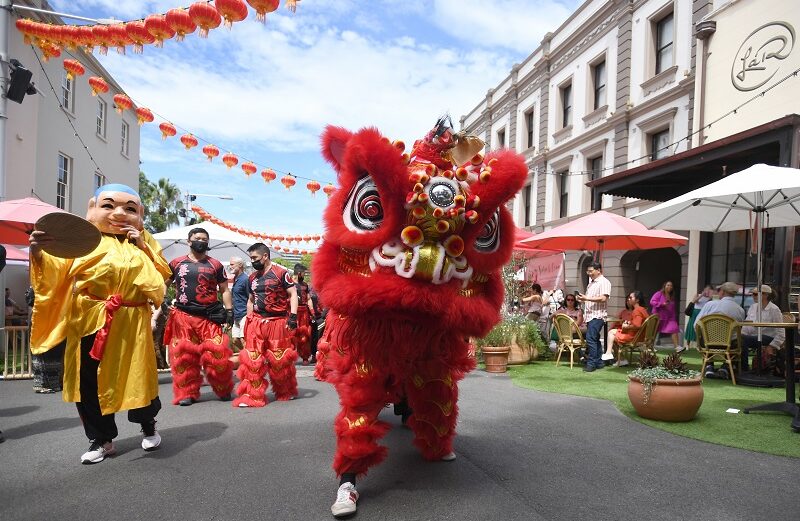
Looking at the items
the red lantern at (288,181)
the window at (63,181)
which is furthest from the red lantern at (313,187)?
the window at (63,181)

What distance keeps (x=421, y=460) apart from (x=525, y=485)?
2.40ft

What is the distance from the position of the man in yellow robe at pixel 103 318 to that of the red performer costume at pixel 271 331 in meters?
1.89

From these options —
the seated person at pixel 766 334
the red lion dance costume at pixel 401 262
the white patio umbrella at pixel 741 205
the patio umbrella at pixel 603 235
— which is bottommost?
the seated person at pixel 766 334

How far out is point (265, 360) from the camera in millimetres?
5371

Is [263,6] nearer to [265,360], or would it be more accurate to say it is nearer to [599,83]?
[265,360]

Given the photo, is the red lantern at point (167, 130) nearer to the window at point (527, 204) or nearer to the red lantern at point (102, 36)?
the red lantern at point (102, 36)

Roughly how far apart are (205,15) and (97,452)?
5.02m

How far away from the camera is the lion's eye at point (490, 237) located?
275 cm

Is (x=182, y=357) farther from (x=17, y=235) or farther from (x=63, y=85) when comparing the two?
(x=63, y=85)

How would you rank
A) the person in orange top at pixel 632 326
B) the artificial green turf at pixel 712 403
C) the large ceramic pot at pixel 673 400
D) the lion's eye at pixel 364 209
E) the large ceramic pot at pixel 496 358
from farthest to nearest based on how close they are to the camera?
the person in orange top at pixel 632 326, the large ceramic pot at pixel 496 358, the large ceramic pot at pixel 673 400, the artificial green turf at pixel 712 403, the lion's eye at pixel 364 209

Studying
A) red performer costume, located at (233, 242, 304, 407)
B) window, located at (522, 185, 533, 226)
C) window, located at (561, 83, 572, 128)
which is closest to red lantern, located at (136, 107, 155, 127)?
red performer costume, located at (233, 242, 304, 407)

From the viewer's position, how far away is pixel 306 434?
4043 millimetres

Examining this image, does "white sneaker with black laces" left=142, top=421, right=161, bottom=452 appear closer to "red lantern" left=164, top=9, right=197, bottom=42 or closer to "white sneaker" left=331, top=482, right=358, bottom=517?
"white sneaker" left=331, top=482, right=358, bottom=517

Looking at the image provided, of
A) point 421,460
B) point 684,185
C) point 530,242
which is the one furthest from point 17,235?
point 684,185
